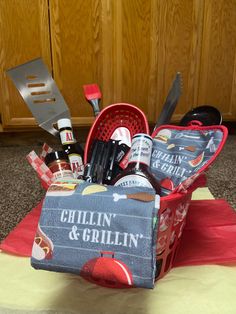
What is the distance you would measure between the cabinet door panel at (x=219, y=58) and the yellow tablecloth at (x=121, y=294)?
1.03m

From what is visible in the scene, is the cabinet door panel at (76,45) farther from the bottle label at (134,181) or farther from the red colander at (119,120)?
the bottle label at (134,181)

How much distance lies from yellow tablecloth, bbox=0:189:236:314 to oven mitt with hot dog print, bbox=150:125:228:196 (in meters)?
0.14

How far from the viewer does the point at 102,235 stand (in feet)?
1.41

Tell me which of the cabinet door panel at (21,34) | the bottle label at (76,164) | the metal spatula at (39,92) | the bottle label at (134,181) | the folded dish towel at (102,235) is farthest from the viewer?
the cabinet door panel at (21,34)

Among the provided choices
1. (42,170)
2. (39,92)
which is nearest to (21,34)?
(39,92)

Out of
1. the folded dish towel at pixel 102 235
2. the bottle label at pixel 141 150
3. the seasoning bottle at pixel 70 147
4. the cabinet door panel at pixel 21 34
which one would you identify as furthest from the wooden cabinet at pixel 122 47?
the folded dish towel at pixel 102 235

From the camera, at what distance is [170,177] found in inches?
23.5

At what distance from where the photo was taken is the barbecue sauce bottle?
20.9 inches

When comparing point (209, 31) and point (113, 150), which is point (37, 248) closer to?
point (113, 150)

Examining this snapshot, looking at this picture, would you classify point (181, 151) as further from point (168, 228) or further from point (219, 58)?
point (219, 58)

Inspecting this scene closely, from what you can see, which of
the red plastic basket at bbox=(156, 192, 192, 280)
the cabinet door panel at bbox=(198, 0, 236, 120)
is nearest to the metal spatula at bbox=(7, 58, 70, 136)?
the red plastic basket at bbox=(156, 192, 192, 280)

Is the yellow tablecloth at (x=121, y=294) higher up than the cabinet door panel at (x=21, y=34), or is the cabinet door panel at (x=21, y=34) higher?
the cabinet door panel at (x=21, y=34)

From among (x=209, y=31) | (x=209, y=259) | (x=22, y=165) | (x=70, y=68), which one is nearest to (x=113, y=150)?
(x=209, y=259)

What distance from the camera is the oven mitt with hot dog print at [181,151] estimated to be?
559mm
